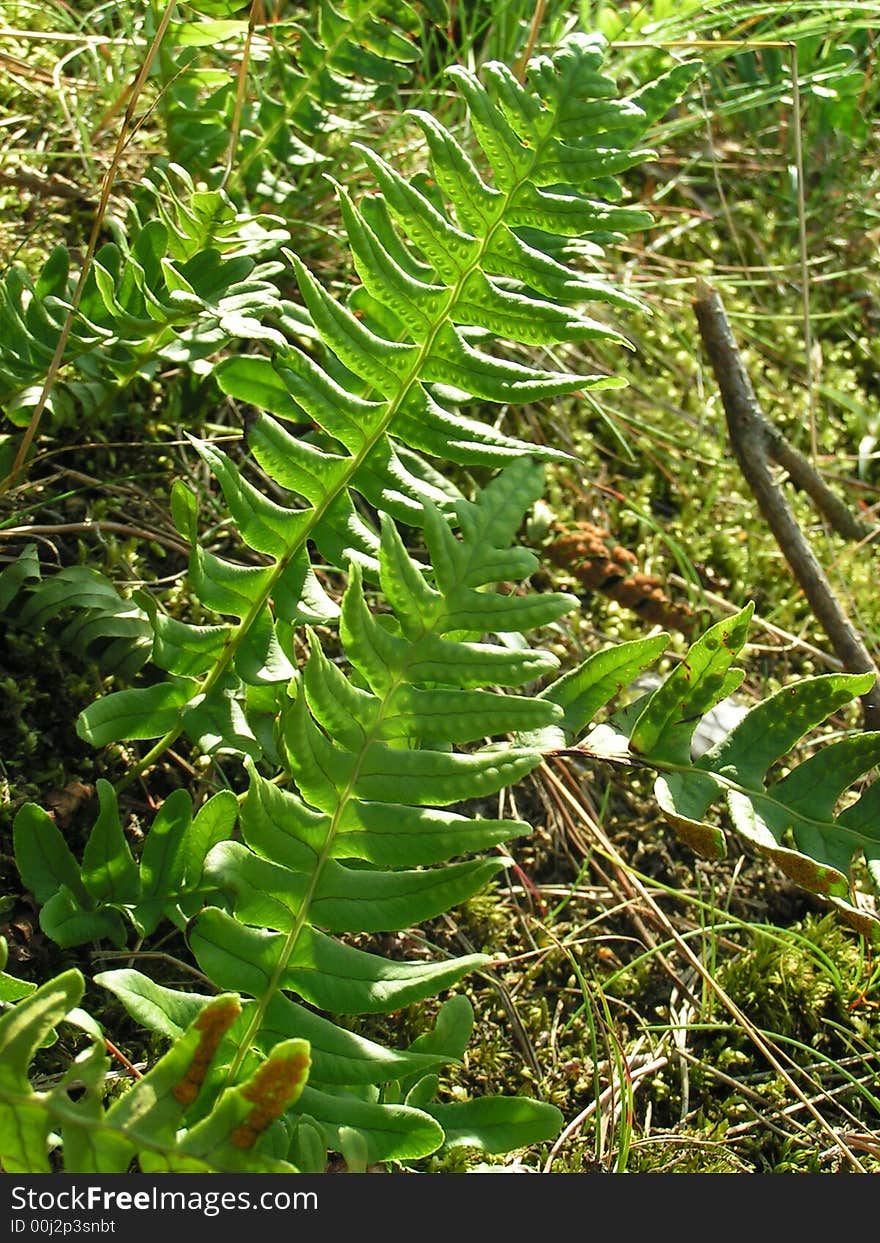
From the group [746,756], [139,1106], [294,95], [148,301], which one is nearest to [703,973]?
[746,756]

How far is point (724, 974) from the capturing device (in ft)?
7.97

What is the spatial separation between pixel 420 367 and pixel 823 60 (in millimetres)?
2362

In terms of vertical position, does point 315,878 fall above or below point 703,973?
above

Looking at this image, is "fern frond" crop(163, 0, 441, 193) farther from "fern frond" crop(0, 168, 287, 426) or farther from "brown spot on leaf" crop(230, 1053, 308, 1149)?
"brown spot on leaf" crop(230, 1053, 308, 1149)

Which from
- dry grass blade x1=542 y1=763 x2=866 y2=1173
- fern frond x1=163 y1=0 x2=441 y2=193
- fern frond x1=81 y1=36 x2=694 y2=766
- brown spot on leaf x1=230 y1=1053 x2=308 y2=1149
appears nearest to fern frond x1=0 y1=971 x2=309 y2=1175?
brown spot on leaf x1=230 y1=1053 x2=308 y2=1149

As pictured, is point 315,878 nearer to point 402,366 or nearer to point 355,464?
point 355,464

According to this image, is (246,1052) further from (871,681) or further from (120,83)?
(120,83)

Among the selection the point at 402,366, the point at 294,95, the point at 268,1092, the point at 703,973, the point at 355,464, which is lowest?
the point at 703,973

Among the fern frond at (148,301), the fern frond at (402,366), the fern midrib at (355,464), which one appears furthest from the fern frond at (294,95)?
the fern midrib at (355,464)

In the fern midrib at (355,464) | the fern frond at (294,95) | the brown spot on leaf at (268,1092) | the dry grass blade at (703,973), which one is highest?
the fern frond at (294,95)

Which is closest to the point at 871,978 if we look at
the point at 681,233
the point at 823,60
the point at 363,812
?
the point at 363,812

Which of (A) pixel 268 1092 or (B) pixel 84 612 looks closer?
(A) pixel 268 1092

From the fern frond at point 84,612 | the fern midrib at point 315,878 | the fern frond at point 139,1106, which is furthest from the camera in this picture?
the fern frond at point 84,612

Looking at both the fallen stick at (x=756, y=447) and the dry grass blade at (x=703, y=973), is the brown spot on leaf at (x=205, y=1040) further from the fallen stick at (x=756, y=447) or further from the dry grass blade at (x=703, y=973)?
the fallen stick at (x=756, y=447)
